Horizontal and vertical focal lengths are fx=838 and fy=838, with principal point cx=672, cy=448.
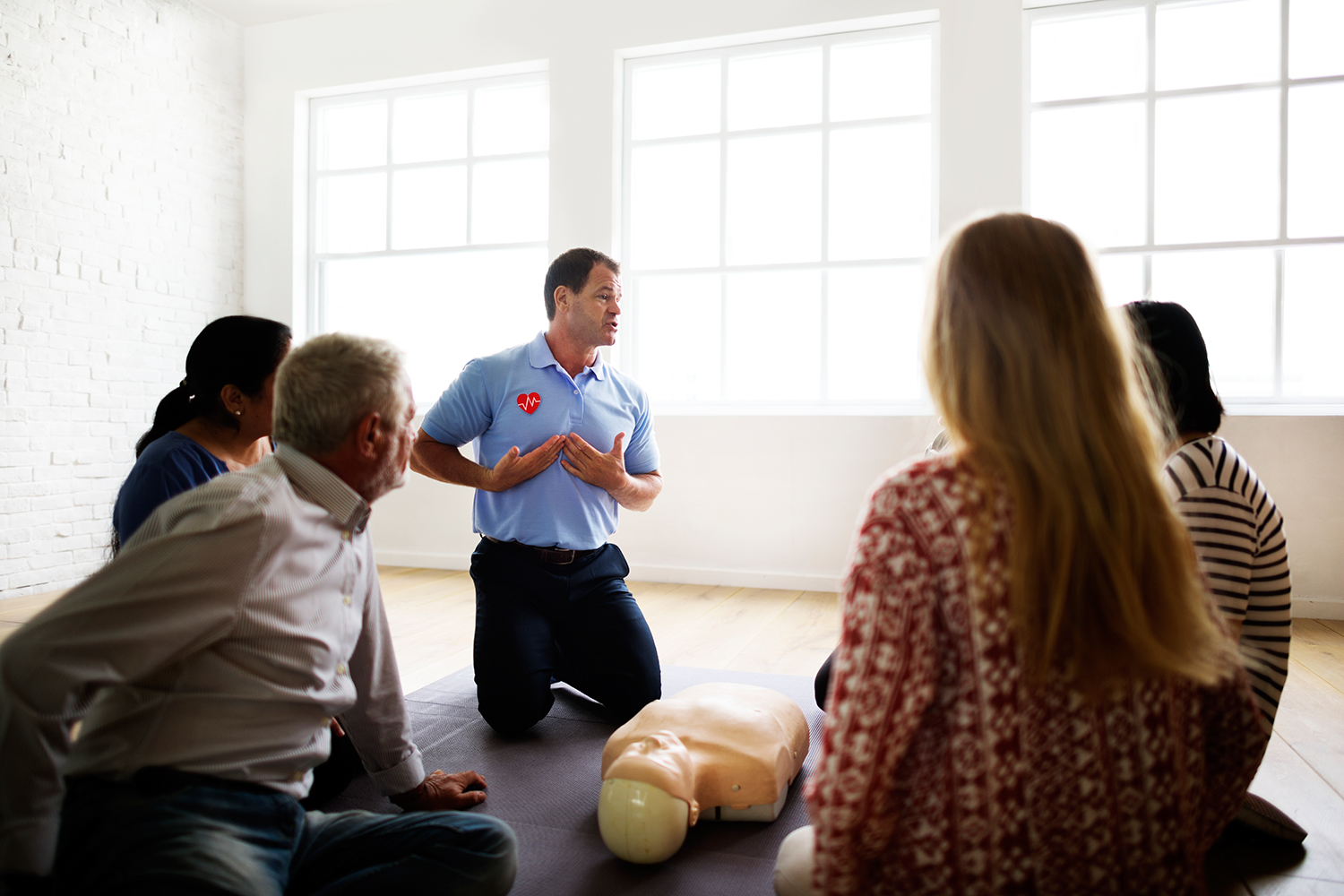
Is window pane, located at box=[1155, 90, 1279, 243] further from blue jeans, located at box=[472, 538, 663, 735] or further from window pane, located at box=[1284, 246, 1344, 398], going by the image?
blue jeans, located at box=[472, 538, 663, 735]

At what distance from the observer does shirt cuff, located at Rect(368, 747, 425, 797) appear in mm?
1557

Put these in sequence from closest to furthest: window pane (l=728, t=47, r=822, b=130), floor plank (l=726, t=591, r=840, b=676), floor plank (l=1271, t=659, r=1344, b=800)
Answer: floor plank (l=1271, t=659, r=1344, b=800), floor plank (l=726, t=591, r=840, b=676), window pane (l=728, t=47, r=822, b=130)

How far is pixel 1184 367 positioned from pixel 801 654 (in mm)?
2012

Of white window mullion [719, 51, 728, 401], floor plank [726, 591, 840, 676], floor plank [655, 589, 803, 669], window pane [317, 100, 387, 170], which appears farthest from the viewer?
window pane [317, 100, 387, 170]

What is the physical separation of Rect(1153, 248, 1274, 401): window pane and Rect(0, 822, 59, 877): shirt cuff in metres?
4.57

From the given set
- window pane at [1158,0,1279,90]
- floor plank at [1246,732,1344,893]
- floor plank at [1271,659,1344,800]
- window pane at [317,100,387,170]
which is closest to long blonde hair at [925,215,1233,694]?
floor plank at [1246,732,1344,893]

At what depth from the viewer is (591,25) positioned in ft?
15.8

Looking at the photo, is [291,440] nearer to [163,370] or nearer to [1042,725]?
[1042,725]

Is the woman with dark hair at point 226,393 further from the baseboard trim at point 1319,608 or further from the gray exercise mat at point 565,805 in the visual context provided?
the baseboard trim at point 1319,608

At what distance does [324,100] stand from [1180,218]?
5206 mm

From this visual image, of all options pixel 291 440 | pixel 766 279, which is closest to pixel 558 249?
pixel 766 279

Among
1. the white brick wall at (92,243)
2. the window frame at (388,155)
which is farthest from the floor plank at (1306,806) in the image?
the white brick wall at (92,243)

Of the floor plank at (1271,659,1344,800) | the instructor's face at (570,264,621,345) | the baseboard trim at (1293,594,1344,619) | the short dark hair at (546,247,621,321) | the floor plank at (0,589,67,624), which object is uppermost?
the short dark hair at (546,247,621,321)

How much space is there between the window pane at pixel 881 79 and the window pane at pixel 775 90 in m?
0.12
